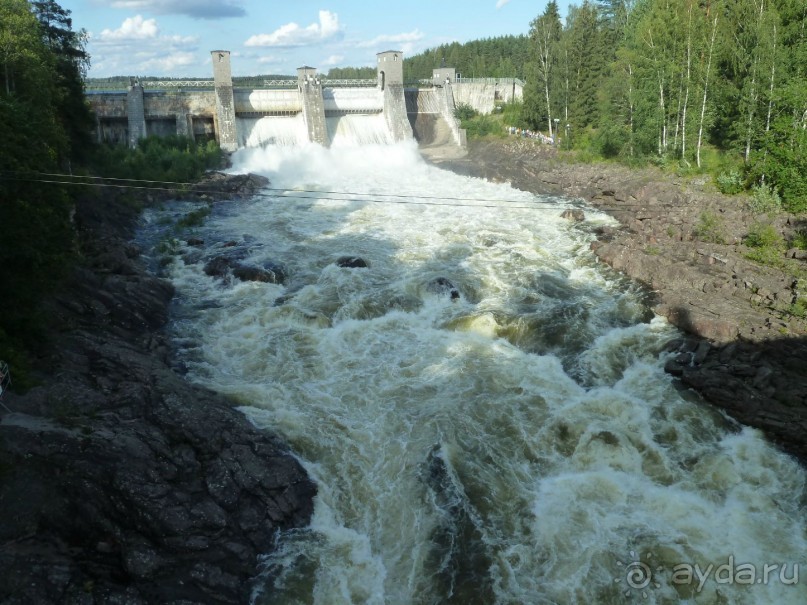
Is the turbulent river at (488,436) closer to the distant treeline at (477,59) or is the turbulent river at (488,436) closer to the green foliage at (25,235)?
the green foliage at (25,235)

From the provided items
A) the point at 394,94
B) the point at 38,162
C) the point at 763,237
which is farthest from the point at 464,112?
the point at 38,162

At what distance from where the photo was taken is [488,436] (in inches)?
488

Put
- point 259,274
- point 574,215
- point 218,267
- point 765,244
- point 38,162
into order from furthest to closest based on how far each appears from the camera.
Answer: point 574,215
point 218,267
point 765,244
point 259,274
point 38,162

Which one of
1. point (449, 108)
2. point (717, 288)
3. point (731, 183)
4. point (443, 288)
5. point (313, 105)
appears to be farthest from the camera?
point (449, 108)

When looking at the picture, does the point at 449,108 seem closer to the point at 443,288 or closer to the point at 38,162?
the point at 443,288

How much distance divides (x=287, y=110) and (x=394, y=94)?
888cm

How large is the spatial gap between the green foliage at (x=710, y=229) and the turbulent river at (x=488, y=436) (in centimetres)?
464

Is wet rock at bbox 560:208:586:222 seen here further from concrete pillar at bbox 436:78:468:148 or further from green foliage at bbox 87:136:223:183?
green foliage at bbox 87:136:223:183

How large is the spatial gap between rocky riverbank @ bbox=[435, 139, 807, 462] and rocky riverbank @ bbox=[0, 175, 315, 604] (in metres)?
10.4

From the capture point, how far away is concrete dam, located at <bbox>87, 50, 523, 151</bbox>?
38906 mm

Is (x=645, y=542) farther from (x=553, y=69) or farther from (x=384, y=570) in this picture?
(x=553, y=69)

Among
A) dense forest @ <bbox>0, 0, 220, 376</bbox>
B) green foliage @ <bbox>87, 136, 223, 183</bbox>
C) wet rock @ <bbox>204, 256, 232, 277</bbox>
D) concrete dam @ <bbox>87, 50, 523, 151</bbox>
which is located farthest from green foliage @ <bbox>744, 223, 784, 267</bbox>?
green foliage @ <bbox>87, 136, 223, 183</bbox>

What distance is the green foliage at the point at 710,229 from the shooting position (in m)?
22.1

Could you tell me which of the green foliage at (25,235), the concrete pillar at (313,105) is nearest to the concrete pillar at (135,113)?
the concrete pillar at (313,105)
